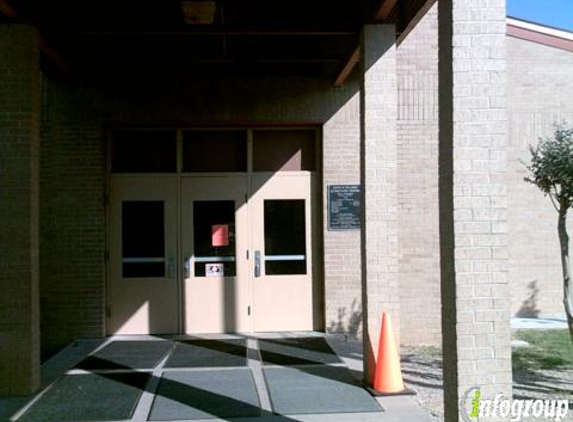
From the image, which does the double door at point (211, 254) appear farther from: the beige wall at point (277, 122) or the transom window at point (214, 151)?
the beige wall at point (277, 122)

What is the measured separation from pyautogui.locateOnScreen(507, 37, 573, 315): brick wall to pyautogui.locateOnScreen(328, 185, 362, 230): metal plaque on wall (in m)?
3.73

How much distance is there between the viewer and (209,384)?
23.7ft

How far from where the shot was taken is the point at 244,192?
10.5m

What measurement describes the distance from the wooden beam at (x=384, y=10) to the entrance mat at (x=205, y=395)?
14.2 feet

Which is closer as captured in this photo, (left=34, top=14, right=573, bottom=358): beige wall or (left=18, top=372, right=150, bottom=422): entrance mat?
(left=18, top=372, right=150, bottom=422): entrance mat

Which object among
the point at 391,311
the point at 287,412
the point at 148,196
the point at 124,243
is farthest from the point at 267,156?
the point at 287,412

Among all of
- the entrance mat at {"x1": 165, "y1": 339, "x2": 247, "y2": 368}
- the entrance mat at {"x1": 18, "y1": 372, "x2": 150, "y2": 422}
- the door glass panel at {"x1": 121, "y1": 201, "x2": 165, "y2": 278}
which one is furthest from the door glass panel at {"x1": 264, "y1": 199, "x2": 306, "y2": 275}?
the entrance mat at {"x1": 18, "y1": 372, "x2": 150, "y2": 422}

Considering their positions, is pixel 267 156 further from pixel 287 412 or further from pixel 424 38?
pixel 287 412

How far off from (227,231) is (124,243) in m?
1.65

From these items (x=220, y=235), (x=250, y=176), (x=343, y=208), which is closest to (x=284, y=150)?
(x=250, y=176)

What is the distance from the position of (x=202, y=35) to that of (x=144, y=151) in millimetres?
2689

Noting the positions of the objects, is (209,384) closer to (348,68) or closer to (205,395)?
(205,395)

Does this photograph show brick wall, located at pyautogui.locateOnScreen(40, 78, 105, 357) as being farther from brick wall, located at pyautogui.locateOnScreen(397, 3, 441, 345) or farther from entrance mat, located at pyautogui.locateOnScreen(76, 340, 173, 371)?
brick wall, located at pyautogui.locateOnScreen(397, 3, 441, 345)

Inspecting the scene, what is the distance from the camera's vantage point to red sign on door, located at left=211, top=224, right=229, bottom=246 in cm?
1048
